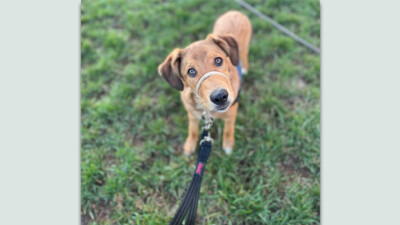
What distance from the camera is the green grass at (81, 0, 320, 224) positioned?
418 cm

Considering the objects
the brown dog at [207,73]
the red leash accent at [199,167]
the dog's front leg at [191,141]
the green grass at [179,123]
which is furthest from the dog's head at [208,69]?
the green grass at [179,123]

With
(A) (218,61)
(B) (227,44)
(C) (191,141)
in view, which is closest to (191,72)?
(A) (218,61)

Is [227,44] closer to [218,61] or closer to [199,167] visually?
[218,61]

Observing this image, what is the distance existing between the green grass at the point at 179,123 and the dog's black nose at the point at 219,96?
5.65 feet

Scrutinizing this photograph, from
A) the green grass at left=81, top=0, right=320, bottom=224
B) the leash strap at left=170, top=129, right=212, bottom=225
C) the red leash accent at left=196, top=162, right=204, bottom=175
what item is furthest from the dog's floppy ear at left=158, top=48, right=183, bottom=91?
the green grass at left=81, top=0, right=320, bottom=224

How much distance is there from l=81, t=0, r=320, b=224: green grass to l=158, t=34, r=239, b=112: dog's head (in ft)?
4.86

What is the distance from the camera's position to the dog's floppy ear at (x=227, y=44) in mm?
3676

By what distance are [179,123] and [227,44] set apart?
6.34ft

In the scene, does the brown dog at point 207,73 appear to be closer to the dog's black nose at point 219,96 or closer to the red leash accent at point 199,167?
the dog's black nose at point 219,96

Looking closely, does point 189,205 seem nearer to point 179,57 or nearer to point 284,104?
point 179,57

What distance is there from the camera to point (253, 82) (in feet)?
18.1

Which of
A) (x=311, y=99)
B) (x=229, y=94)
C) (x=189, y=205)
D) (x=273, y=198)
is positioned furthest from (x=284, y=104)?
(x=189, y=205)

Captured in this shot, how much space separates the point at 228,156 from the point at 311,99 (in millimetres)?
2113

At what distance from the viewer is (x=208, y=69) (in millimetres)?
3275
